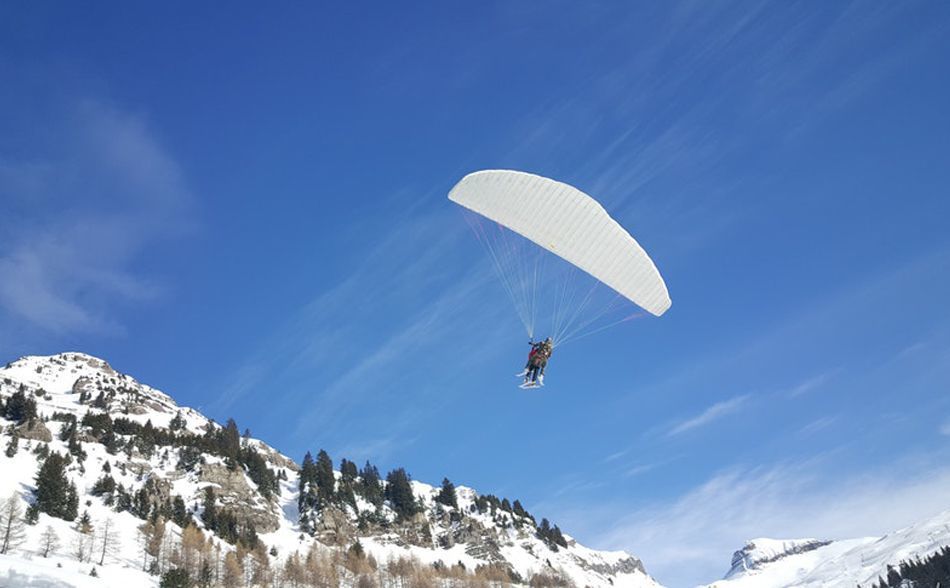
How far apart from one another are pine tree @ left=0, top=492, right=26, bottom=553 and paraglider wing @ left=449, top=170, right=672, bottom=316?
47.8 metres

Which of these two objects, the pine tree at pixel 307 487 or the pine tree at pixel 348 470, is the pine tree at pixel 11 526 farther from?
the pine tree at pixel 348 470

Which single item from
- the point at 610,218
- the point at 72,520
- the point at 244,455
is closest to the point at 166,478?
the point at 244,455

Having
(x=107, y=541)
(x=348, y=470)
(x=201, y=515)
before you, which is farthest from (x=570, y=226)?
(x=348, y=470)

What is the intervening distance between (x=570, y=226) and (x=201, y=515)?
75.2 meters

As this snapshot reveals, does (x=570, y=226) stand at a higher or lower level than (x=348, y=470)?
lower

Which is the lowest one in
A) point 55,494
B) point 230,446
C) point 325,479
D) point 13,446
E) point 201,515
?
point 55,494

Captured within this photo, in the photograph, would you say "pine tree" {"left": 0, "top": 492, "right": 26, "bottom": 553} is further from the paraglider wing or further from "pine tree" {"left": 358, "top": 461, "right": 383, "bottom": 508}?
"pine tree" {"left": 358, "top": 461, "right": 383, "bottom": 508}

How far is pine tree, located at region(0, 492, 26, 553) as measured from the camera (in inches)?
2119

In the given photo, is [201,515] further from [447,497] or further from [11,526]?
[447,497]

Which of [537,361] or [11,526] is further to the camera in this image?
[11,526]

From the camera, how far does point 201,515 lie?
86875mm

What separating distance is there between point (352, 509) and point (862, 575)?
477 feet

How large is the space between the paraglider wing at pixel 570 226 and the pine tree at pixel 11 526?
47804 mm

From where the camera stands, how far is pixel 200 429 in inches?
5271
